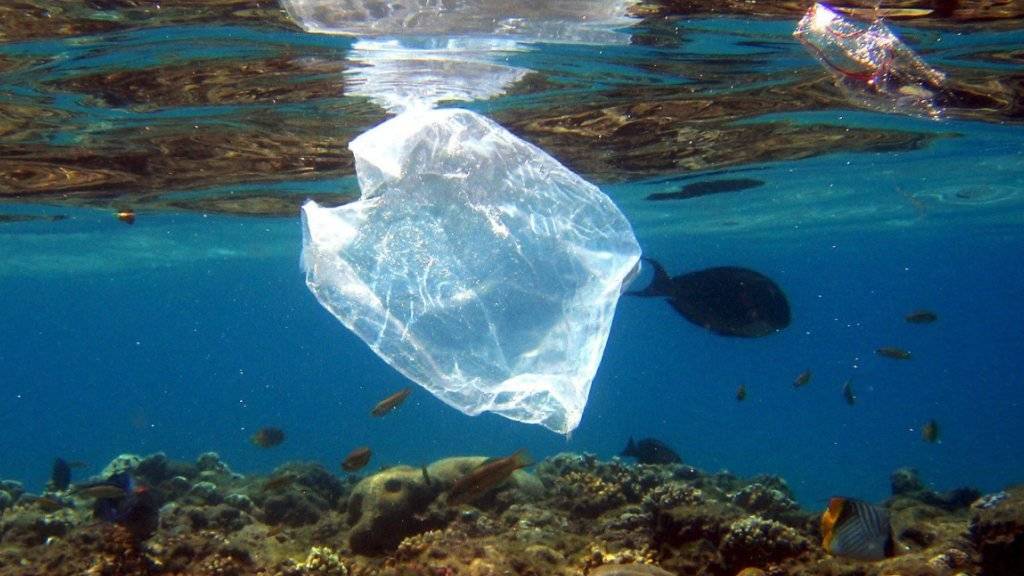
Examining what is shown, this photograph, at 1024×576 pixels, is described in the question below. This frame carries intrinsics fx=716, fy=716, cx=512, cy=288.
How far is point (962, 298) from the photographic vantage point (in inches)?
3179

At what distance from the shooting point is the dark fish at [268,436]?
13.2 m

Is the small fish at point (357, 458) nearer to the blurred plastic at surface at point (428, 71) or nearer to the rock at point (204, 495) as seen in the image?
the rock at point (204, 495)

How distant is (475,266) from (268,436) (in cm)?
890

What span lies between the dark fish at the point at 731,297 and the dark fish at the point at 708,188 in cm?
922

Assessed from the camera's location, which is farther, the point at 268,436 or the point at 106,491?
the point at 268,436

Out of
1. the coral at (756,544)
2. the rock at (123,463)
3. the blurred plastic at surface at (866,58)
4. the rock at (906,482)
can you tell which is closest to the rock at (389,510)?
the coral at (756,544)

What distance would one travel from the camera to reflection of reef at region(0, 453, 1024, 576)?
6922mm

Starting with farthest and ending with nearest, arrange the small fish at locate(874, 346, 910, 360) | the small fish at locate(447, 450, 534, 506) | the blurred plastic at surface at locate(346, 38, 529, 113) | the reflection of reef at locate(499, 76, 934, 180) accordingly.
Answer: the small fish at locate(874, 346, 910, 360)
the reflection of reef at locate(499, 76, 934, 180)
the blurred plastic at surface at locate(346, 38, 529, 113)
the small fish at locate(447, 450, 534, 506)

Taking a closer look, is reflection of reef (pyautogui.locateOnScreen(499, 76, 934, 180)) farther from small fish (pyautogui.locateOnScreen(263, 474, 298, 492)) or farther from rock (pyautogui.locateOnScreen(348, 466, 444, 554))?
small fish (pyautogui.locateOnScreen(263, 474, 298, 492))

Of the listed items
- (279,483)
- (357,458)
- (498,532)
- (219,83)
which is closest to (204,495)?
(279,483)

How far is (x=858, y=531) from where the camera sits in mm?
5473

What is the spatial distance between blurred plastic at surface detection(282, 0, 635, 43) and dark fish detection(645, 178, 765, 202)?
39.7 ft

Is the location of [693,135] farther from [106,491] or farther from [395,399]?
[106,491]

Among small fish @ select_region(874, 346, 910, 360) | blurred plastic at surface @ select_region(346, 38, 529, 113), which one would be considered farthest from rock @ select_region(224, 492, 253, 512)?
small fish @ select_region(874, 346, 910, 360)
